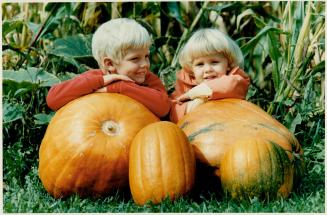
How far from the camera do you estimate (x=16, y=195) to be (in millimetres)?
3270

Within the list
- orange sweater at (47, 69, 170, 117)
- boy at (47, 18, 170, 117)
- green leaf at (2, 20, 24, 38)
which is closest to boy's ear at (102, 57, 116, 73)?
boy at (47, 18, 170, 117)

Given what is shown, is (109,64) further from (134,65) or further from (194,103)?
(194,103)

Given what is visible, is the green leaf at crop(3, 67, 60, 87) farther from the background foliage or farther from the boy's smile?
the boy's smile

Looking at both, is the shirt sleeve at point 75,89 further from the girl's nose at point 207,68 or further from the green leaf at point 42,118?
the girl's nose at point 207,68

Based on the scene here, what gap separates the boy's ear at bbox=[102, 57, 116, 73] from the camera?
11.8 ft

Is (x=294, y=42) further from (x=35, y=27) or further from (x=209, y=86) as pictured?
(x=35, y=27)

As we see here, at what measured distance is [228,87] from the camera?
138 inches

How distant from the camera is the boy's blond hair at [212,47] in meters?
3.73

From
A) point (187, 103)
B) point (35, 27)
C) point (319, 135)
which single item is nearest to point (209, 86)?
point (187, 103)

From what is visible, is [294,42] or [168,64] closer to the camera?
[294,42]

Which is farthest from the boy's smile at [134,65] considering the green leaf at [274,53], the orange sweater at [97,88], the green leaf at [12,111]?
the green leaf at [274,53]

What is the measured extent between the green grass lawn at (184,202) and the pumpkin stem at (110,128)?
32 cm

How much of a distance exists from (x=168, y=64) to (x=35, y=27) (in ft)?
3.40

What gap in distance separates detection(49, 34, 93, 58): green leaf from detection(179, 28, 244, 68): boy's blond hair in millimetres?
853
